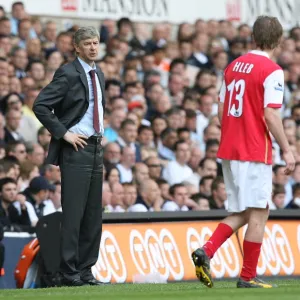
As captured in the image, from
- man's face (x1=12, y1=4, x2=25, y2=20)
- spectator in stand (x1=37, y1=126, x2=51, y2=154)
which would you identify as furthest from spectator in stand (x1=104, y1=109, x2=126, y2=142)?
man's face (x1=12, y1=4, x2=25, y2=20)

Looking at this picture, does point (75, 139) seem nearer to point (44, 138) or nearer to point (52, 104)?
point (52, 104)

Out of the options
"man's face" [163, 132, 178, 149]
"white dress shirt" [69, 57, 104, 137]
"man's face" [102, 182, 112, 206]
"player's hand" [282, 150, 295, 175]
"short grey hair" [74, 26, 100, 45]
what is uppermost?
"short grey hair" [74, 26, 100, 45]

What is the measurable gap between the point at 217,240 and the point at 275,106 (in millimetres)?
1172

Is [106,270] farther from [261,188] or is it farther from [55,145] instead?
[261,188]

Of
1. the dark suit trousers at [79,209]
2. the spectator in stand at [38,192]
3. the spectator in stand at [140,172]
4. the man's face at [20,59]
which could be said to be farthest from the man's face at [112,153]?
the dark suit trousers at [79,209]

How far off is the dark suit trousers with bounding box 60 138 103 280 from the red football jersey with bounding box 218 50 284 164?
1532 mm

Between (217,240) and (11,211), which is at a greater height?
(11,211)

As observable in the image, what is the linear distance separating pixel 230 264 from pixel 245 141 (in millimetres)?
4440

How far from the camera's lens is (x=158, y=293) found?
9422 millimetres

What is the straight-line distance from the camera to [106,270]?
42.0ft

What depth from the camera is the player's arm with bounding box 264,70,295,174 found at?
9750 mm

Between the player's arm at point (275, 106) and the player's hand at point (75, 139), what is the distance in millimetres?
1906

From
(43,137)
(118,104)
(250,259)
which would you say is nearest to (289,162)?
(250,259)

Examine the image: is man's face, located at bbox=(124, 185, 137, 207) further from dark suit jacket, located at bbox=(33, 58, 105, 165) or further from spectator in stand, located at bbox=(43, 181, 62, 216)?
dark suit jacket, located at bbox=(33, 58, 105, 165)
